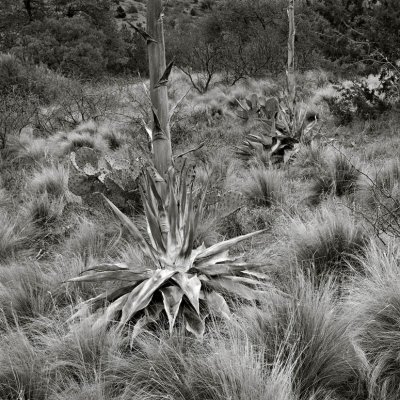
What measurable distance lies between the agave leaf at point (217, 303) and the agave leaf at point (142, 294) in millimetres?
297

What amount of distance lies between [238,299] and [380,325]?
91 cm

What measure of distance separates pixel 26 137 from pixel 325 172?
6120mm

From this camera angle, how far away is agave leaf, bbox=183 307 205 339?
8.55ft

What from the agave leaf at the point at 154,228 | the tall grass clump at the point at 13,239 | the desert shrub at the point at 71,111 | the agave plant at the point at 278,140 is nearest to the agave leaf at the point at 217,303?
the agave leaf at the point at 154,228

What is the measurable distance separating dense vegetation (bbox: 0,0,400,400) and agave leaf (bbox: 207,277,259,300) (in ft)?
0.04

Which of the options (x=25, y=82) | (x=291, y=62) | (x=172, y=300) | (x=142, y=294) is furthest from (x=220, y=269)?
(x=25, y=82)

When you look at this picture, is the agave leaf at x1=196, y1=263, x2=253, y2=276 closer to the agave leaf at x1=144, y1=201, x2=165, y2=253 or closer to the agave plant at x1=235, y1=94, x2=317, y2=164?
the agave leaf at x1=144, y1=201, x2=165, y2=253

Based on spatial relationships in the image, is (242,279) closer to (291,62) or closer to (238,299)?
(238,299)

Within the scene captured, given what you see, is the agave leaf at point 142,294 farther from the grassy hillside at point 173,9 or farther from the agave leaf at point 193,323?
the grassy hillside at point 173,9

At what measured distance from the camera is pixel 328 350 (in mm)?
2295

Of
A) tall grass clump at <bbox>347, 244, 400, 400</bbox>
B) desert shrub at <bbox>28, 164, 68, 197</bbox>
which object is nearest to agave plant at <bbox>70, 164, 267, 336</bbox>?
tall grass clump at <bbox>347, 244, 400, 400</bbox>

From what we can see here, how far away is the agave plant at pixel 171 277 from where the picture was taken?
2.79 meters

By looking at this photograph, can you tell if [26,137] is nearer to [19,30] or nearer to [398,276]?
[398,276]

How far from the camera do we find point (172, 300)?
2820 mm
